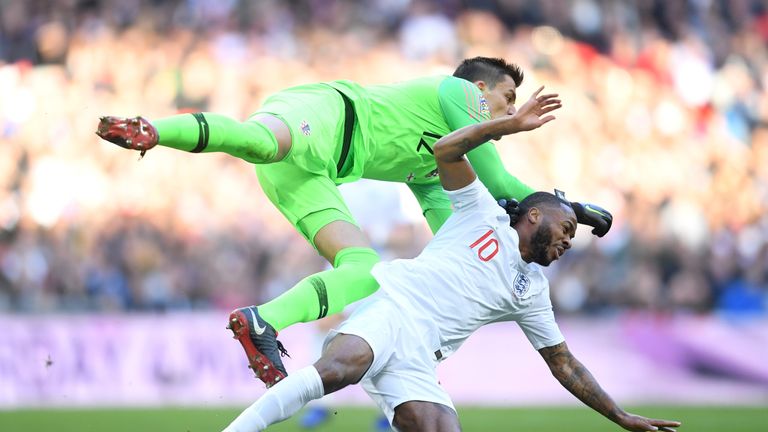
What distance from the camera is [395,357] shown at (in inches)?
261

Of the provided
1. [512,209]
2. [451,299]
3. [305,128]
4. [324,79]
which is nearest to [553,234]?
[512,209]

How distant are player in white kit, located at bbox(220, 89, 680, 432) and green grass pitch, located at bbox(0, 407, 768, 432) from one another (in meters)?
4.58

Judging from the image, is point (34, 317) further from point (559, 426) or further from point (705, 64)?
point (705, 64)

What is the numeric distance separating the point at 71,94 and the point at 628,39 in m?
8.56

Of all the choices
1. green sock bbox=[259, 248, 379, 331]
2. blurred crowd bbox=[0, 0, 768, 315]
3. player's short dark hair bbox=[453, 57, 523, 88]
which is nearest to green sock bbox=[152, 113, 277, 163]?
green sock bbox=[259, 248, 379, 331]

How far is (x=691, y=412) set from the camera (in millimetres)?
13555

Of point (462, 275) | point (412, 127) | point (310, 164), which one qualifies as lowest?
point (462, 275)

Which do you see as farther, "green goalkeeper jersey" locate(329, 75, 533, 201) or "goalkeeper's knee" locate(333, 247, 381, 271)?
"green goalkeeper jersey" locate(329, 75, 533, 201)

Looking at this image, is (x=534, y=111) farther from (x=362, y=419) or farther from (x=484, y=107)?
(x=362, y=419)

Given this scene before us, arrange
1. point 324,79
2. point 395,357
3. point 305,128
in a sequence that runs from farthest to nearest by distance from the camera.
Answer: point 324,79
point 305,128
point 395,357

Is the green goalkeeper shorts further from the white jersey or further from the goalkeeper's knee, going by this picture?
the white jersey

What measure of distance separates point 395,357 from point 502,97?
1.91m

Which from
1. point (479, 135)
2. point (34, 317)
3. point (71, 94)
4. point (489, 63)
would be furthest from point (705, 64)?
point (479, 135)

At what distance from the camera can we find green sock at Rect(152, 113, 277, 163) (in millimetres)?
6137
